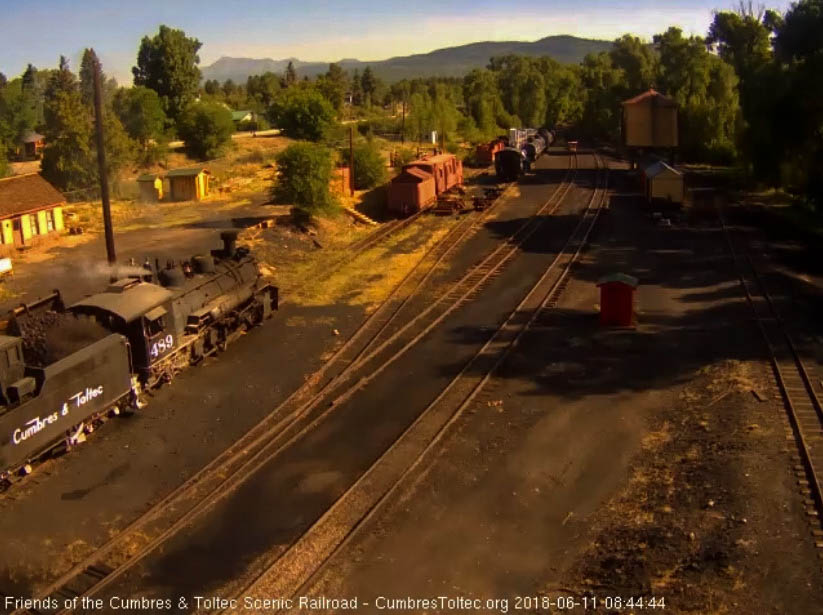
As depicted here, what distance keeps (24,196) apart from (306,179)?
1394cm

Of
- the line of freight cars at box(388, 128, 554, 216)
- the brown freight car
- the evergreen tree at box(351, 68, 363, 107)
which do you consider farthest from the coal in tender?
the evergreen tree at box(351, 68, 363, 107)

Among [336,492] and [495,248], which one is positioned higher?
[495,248]

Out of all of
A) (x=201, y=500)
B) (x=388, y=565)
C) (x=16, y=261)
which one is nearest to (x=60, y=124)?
(x=16, y=261)

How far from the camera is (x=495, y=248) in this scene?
1358 inches

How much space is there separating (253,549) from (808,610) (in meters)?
8.04

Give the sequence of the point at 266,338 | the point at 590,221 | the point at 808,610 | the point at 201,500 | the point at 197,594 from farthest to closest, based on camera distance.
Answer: the point at 590,221 < the point at 266,338 < the point at 201,500 < the point at 197,594 < the point at 808,610

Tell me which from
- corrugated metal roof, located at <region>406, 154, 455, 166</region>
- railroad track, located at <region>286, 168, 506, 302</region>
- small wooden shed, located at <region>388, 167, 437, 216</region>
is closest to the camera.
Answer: railroad track, located at <region>286, 168, 506, 302</region>

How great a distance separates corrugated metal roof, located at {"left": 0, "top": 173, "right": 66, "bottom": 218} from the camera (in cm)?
3547

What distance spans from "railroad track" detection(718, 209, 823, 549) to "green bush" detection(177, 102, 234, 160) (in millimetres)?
57610

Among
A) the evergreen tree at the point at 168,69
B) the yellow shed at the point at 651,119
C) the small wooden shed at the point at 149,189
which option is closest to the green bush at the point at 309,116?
the evergreen tree at the point at 168,69

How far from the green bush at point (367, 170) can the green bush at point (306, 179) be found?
13.5m

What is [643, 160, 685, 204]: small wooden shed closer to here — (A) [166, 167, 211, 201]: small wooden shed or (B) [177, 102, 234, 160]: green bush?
(A) [166, 167, 211, 201]: small wooden shed

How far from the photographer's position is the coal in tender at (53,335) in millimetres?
14281

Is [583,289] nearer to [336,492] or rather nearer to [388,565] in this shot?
[336,492]
